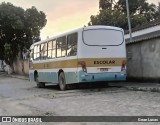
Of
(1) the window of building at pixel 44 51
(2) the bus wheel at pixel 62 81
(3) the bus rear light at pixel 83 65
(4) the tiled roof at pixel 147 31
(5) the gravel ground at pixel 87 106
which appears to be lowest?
(5) the gravel ground at pixel 87 106

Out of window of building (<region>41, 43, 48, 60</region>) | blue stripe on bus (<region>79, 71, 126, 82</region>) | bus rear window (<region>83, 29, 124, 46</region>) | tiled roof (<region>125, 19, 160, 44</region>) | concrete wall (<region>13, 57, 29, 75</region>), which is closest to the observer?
blue stripe on bus (<region>79, 71, 126, 82</region>)

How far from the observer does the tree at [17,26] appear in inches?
1969

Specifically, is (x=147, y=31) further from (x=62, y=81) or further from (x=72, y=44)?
(x=72, y=44)

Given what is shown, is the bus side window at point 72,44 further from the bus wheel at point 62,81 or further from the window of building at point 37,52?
the window of building at point 37,52

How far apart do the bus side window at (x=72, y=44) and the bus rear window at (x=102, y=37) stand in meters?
0.55

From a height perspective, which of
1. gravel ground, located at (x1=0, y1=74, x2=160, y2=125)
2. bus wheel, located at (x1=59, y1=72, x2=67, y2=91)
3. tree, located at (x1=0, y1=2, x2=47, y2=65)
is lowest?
gravel ground, located at (x1=0, y1=74, x2=160, y2=125)

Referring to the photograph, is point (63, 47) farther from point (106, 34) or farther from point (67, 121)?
point (67, 121)

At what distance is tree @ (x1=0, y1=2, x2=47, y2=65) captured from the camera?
50.0 meters

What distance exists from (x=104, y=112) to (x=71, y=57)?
7.60m

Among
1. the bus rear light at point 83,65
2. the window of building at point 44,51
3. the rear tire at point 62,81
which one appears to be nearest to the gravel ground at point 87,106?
the bus rear light at point 83,65

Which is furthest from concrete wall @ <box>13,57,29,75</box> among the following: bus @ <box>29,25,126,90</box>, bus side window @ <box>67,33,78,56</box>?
bus side window @ <box>67,33,78,56</box>

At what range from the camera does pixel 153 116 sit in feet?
34.7

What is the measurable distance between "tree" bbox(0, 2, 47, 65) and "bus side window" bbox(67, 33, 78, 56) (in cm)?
3051

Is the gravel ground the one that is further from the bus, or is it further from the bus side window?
the bus side window
